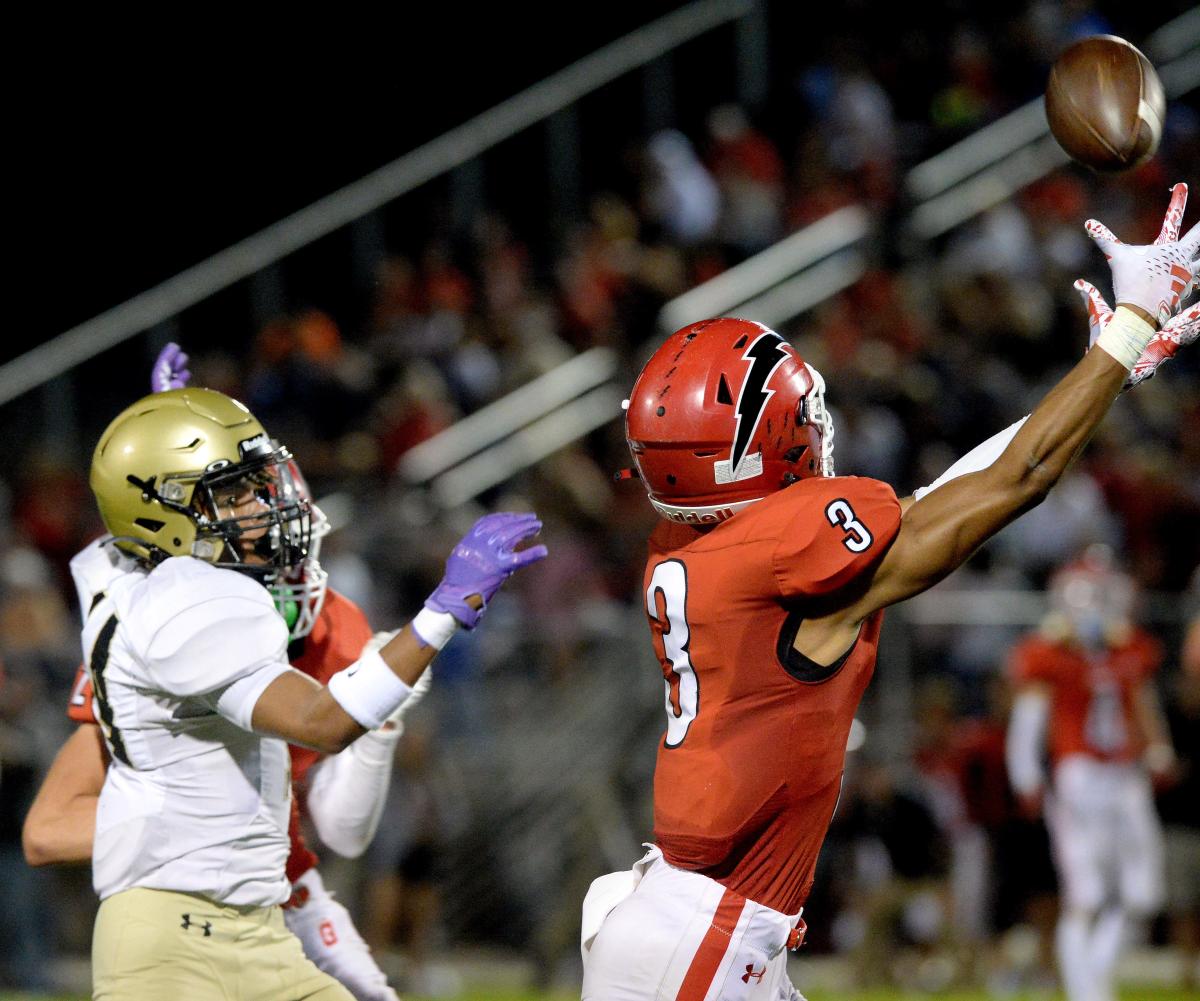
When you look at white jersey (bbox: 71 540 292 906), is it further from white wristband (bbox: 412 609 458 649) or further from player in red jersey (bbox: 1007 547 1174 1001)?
player in red jersey (bbox: 1007 547 1174 1001)

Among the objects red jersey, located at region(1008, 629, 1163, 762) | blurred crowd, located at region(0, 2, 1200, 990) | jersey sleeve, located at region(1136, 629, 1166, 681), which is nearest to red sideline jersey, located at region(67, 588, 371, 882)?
blurred crowd, located at region(0, 2, 1200, 990)

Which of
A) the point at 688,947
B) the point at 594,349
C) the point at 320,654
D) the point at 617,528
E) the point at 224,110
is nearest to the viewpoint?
the point at 688,947

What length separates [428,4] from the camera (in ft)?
44.7

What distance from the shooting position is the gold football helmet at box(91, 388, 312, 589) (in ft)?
12.1

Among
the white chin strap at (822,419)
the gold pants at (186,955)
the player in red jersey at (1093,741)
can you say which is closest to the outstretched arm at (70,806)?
the gold pants at (186,955)

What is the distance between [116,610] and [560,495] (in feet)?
20.6

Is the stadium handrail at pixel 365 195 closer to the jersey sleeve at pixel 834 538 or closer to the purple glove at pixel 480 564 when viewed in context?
the purple glove at pixel 480 564

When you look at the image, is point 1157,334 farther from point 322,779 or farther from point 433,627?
point 322,779

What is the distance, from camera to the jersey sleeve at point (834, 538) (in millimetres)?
3088

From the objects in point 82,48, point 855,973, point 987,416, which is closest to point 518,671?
point 855,973

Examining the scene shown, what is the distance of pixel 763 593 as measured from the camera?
3174 millimetres

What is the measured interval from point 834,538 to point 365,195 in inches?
367

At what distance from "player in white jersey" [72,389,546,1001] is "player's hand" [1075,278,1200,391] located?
45.2 inches

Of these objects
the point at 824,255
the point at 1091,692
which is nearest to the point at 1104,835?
the point at 1091,692
